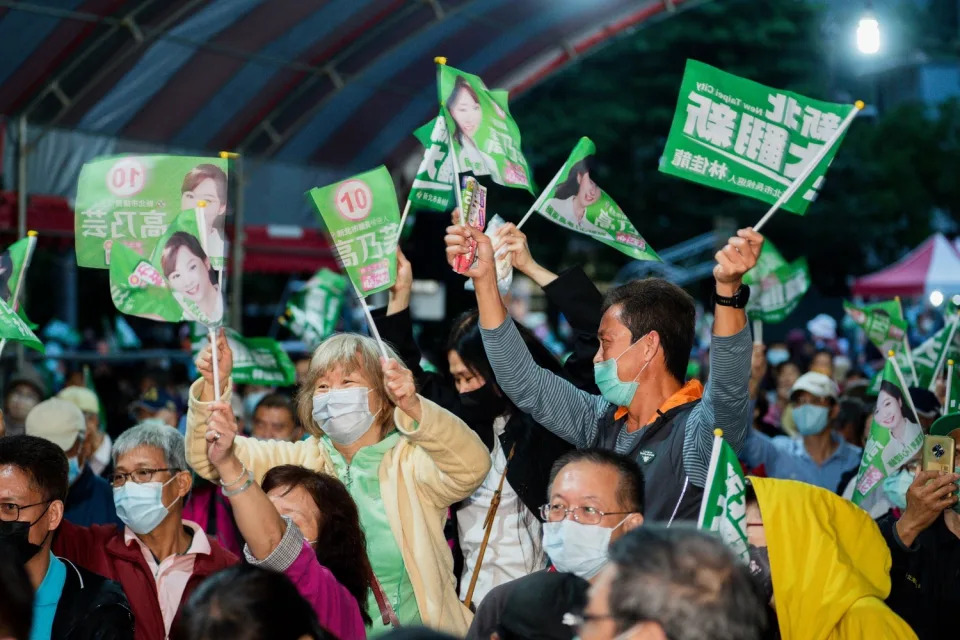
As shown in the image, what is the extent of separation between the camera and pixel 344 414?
15.2 ft

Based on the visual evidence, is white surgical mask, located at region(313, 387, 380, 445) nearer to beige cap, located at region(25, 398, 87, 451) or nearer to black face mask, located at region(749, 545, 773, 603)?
black face mask, located at region(749, 545, 773, 603)

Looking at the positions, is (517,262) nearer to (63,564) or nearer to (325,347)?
(325,347)

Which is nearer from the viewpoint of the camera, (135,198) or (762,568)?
(762,568)

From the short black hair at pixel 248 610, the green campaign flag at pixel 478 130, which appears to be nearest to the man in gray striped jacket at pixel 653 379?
the green campaign flag at pixel 478 130

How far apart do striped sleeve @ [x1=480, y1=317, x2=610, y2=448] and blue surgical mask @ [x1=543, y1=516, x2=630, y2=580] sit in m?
0.97

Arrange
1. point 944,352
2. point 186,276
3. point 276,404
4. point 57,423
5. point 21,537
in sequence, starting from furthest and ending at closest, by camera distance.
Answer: point 276,404, point 944,352, point 57,423, point 186,276, point 21,537

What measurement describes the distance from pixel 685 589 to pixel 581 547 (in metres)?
1.02

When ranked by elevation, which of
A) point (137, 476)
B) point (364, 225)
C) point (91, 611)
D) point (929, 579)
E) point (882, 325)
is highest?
point (364, 225)

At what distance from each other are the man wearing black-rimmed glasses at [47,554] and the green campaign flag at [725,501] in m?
1.76

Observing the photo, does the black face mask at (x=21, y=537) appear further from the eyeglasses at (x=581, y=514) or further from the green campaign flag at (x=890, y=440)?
the green campaign flag at (x=890, y=440)

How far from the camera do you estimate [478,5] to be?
523 inches

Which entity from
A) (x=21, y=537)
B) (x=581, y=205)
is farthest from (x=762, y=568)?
(x=21, y=537)

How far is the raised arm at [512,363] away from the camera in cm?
431

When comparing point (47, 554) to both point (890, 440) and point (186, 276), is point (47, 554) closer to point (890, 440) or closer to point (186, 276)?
point (186, 276)
